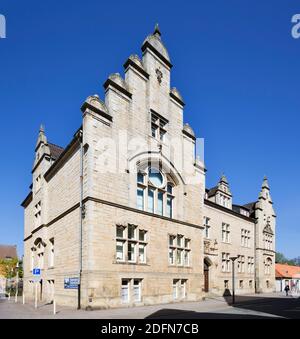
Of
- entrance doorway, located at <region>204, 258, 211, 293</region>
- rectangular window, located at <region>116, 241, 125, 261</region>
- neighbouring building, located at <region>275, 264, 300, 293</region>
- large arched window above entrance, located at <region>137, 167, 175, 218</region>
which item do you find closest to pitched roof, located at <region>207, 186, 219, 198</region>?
entrance doorway, located at <region>204, 258, 211, 293</region>

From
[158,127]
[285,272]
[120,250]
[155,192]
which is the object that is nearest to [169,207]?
[155,192]

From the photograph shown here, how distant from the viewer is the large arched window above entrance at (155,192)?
25.0 meters

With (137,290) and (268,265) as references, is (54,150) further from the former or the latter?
(268,265)

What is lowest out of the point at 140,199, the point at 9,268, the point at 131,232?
the point at 9,268

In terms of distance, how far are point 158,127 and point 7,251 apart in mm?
82687

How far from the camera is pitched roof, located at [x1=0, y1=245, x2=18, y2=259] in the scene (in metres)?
94.8

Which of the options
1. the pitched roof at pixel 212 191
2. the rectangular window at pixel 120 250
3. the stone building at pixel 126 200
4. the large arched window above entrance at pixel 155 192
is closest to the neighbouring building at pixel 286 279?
the pitched roof at pixel 212 191

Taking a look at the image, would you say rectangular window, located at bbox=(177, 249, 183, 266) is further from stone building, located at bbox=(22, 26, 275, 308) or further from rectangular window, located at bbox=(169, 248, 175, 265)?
rectangular window, located at bbox=(169, 248, 175, 265)

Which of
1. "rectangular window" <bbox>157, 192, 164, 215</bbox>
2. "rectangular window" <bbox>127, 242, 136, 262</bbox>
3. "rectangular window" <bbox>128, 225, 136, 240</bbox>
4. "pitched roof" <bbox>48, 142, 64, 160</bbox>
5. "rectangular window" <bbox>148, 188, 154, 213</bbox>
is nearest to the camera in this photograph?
"rectangular window" <bbox>127, 242, 136, 262</bbox>

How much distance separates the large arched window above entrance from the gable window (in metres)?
2.60

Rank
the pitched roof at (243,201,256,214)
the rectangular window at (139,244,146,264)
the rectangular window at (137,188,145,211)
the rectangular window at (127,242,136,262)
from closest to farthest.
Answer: the rectangular window at (127,242,136,262)
the rectangular window at (139,244,146,264)
the rectangular window at (137,188,145,211)
the pitched roof at (243,201,256,214)

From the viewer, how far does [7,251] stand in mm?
96625

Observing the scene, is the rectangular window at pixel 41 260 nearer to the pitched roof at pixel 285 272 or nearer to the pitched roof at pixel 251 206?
the pitched roof at pixel 251 206

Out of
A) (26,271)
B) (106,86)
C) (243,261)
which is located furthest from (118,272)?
(243,261)
